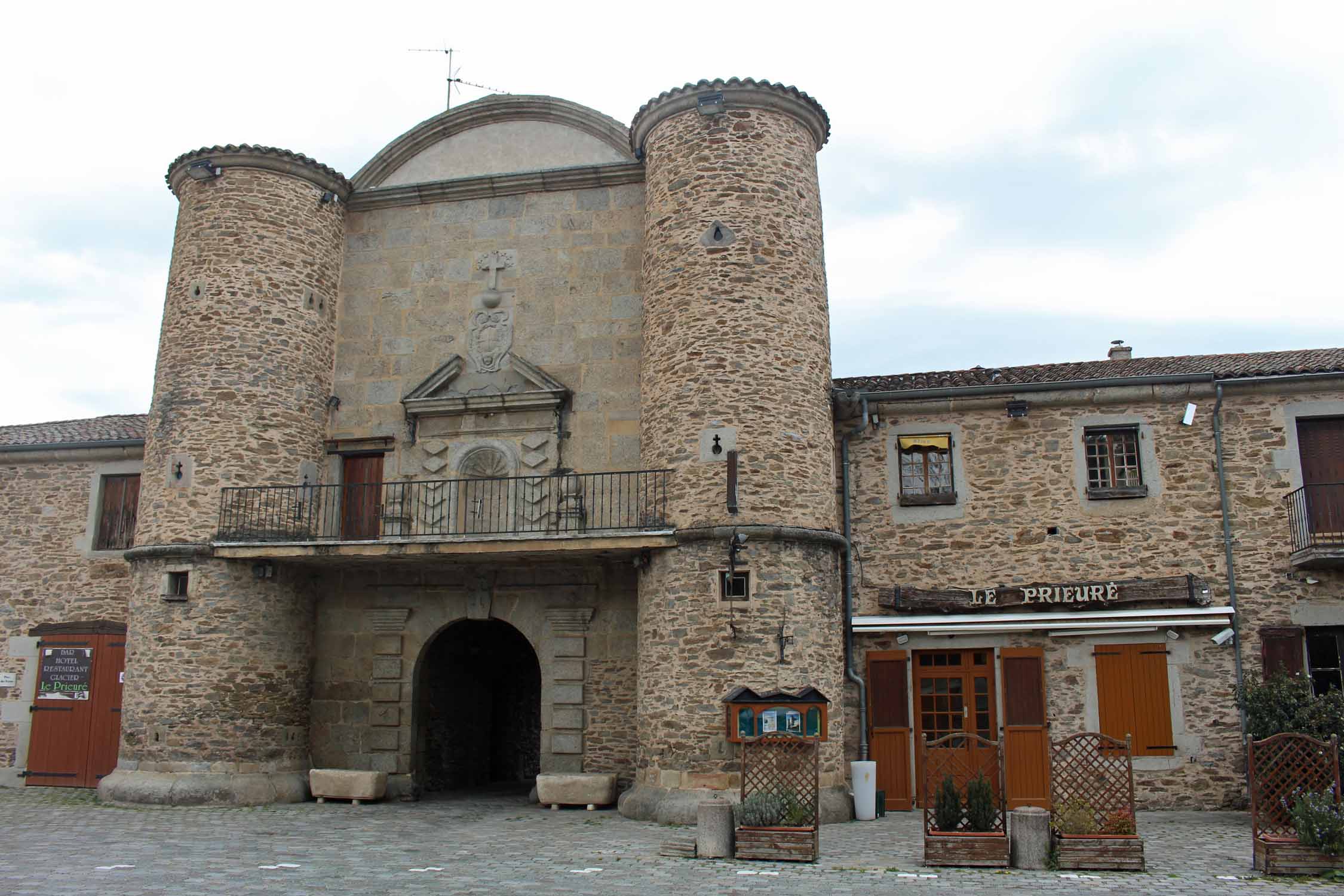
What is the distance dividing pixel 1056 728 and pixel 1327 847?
5.18m

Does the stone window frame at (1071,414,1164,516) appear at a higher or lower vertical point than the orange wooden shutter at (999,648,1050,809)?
higher

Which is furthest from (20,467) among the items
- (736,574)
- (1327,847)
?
(1327,847)

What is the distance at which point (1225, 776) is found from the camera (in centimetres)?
1394

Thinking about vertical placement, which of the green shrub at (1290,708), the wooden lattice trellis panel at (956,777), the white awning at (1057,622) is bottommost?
the wooden lattice trellis panel at (956,777)

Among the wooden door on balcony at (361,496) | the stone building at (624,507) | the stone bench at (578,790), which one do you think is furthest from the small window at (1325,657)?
the wooden door on balcony at (361,496)

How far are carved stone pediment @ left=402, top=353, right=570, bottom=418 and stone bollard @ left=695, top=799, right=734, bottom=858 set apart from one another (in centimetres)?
699

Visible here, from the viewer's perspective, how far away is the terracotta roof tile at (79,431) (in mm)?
18172

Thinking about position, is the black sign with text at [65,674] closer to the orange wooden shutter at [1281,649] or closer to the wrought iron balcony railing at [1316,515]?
the orange wooden shutter at [1281,649]

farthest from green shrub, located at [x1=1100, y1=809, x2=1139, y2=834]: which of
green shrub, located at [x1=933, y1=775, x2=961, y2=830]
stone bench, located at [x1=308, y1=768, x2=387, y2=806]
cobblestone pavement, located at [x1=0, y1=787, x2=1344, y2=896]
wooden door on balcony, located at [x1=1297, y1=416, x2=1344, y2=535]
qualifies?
stone bench, located at [x1=308, y1=768, x2=387, y2=806]

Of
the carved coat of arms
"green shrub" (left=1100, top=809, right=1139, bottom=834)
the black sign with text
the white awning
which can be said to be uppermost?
the carved coat of arms

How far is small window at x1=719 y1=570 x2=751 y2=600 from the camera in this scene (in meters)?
13.7

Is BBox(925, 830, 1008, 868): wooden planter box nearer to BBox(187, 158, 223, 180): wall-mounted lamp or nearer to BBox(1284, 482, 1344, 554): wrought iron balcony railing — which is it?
BBox(1284, 482, 1344, 554): wrought iron balcony railing

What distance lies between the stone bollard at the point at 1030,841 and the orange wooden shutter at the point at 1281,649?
5.85 meters

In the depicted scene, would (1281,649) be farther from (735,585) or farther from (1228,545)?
(735,585)
